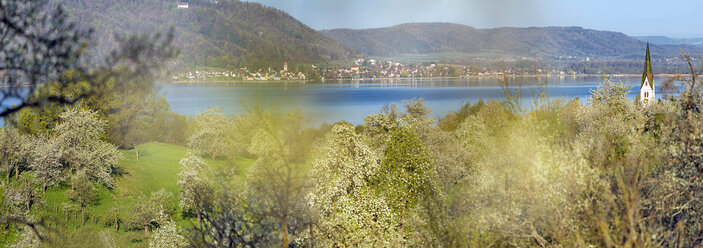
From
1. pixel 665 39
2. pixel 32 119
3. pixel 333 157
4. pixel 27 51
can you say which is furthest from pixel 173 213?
pixel 665 39

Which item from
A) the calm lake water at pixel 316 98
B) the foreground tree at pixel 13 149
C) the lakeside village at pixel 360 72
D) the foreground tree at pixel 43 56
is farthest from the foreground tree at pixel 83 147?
the foreground tree at pixel 43 56

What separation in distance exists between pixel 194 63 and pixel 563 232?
46.5 meters

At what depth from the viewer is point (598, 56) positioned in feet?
445

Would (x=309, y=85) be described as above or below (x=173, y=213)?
above

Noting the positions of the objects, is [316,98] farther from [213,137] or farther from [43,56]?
[43,56]

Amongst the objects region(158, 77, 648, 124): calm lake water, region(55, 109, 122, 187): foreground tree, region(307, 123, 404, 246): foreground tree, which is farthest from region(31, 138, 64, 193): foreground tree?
region(307, 123, 404, 246): foreground tree

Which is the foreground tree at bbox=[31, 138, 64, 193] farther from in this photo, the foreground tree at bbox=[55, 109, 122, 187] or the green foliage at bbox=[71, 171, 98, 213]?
the green foliage at bbox=[71, 171, 98, 213]

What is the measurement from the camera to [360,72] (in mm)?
92062

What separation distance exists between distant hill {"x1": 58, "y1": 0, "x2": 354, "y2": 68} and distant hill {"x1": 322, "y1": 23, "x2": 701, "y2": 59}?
42259 mm

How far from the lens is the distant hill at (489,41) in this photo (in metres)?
129

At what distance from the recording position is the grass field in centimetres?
2220

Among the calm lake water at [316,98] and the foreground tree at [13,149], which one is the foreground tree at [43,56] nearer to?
the calm lake water at [316,98]

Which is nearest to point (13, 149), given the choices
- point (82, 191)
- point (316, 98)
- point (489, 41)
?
point (82, 191)

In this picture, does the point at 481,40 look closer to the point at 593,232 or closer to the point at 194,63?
the point at 194,63
